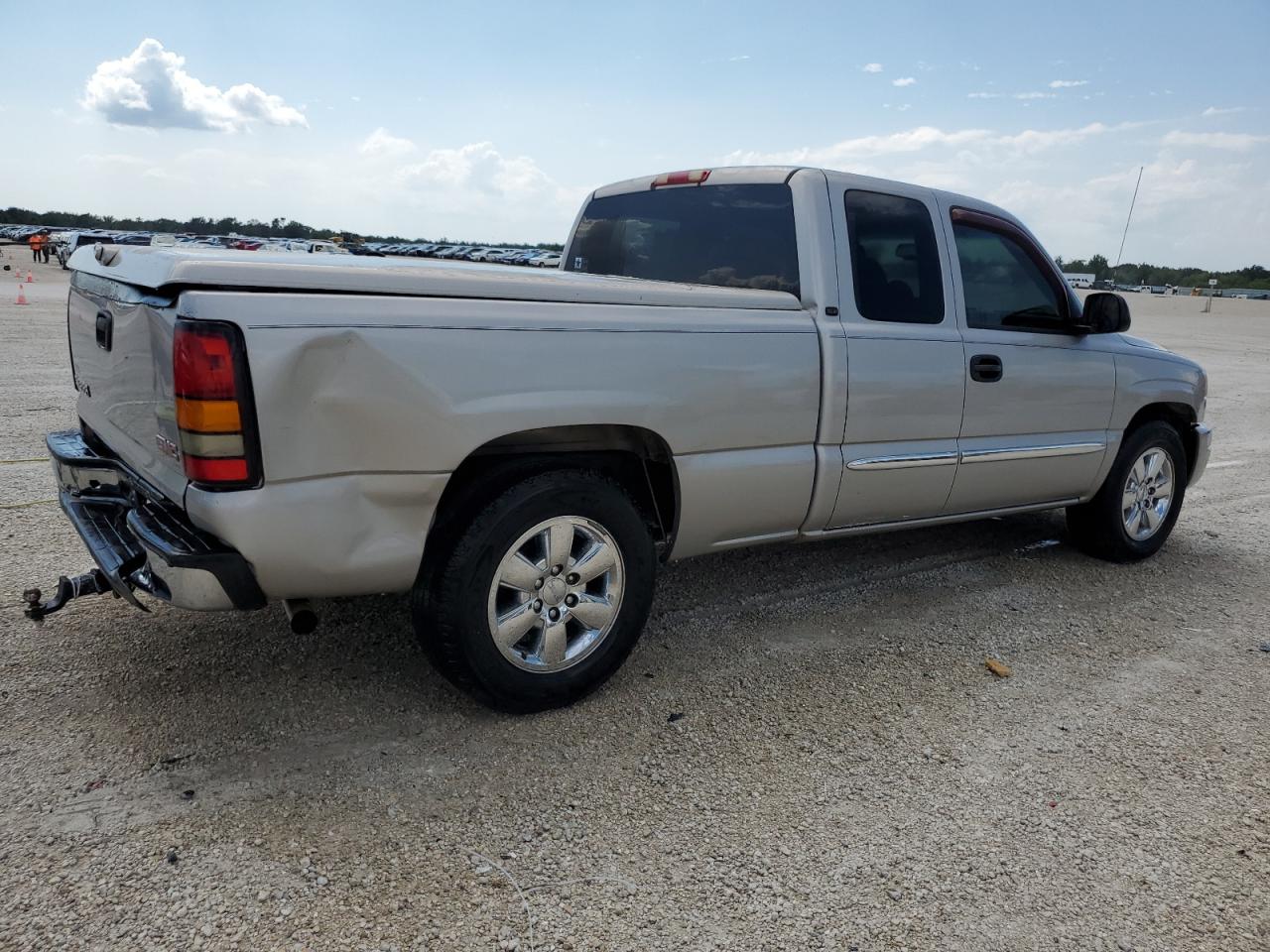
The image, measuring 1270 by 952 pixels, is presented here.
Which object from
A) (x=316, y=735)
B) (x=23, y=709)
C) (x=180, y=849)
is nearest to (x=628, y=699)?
(x=316, y=735)

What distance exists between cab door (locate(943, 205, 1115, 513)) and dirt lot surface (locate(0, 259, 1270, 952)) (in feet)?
2.10

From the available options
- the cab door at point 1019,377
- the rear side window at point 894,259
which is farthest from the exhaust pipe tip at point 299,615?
the cab door at point 1019,377

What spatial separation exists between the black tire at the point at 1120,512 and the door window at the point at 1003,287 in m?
0.97

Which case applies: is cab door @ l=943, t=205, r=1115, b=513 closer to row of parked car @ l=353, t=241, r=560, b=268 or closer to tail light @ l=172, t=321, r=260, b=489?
tail light @ l=172, t=321, r=260, b=489

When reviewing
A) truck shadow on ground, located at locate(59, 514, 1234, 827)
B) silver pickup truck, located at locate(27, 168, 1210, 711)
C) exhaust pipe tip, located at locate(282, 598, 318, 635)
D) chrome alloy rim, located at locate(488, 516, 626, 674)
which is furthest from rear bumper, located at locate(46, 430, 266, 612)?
chrome alloy rim, located at locate(488, 516, 626, 674)

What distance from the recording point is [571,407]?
3105mm

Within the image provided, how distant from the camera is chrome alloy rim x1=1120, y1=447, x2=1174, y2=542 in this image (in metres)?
5.33

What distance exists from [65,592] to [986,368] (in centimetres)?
380

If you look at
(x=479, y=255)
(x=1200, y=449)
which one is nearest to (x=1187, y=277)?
(x=479, y=255)

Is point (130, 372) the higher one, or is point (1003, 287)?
point (1003, 287)

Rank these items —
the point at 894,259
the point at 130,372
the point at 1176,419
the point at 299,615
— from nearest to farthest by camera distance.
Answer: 1. the point at 299,615
2. the point at 130,372
3. the point at 894,259
4. the point at 1176,419

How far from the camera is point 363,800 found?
9.21ft

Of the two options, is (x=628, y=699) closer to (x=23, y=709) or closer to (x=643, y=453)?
(x=643, y=453)

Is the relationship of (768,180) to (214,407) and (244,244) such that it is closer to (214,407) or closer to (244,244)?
(214,407)
